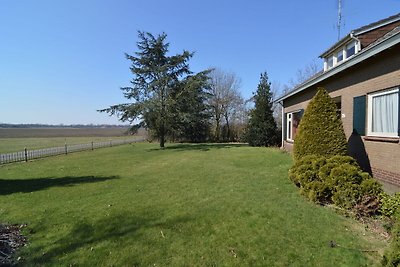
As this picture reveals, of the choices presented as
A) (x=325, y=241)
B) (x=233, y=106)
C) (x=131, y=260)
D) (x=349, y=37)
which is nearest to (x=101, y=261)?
(x=131, y=260)

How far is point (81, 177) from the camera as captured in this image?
33.9 feet

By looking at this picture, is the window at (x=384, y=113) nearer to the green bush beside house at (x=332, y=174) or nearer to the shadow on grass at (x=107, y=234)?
the green bush beside house at (x=332, y=174)

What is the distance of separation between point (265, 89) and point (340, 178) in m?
18.1

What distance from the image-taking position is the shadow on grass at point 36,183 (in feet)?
28.2

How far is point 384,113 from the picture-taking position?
682 centimetres

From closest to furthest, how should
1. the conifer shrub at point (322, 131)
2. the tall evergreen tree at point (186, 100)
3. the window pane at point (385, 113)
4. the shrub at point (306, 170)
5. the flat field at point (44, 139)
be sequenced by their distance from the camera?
the window pane at point (385, 113)
the shrub at point (306, 170)
the conifer shrub at point (322, 131)
the tall evergreen tree at point (186, 100)
the flat field at point (44, 139)

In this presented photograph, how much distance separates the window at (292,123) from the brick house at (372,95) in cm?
517

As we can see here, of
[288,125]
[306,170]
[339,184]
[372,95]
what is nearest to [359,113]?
[372,95]

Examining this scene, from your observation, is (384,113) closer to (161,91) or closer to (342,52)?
(342,52)

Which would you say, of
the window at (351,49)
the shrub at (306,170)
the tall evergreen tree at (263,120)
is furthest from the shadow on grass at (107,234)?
the tall evergreen tree at (263,120)

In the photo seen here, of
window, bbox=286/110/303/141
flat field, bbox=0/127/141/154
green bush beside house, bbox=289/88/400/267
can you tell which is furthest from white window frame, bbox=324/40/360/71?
flat field, bbox=0/127/141/154

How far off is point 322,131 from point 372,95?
5.30 feet

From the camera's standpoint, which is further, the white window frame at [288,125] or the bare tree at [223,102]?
the bare tree at [223,102]

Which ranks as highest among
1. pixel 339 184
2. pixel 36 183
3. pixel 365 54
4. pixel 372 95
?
pixel 365 54
